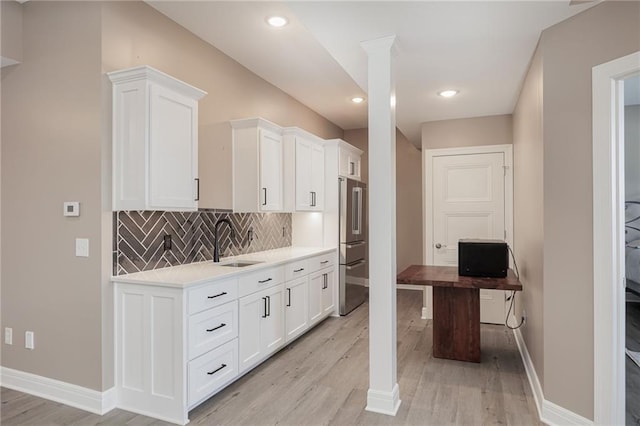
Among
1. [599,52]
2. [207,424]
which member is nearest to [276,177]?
[207,424]

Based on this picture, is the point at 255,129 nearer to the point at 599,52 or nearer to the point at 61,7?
the point at 61,7

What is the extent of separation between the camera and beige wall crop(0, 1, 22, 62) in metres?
2.70

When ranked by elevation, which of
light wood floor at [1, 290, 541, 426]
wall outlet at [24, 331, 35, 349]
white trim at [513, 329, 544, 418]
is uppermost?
wall outlet at [24, 331, 35, 349]

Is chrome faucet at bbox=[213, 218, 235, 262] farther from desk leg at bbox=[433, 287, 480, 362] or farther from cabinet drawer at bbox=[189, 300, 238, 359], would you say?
desk leg at bbox=[433, 287, 480, 362]

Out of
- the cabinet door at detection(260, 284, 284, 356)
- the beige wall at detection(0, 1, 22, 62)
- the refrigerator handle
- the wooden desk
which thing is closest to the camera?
the beige wall at detection(0, 1, 22, 62)

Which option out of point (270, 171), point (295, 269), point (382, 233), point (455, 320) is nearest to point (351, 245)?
point (295, 269)

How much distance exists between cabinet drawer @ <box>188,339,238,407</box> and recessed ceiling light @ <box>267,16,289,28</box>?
2.42 metres

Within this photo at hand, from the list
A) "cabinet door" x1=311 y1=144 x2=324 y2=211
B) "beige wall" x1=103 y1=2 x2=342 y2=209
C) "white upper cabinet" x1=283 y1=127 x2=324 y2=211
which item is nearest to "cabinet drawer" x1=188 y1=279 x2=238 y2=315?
"beige wall" x1=103 y1=2 x2=342 y2=209

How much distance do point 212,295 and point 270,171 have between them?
1.62 meters

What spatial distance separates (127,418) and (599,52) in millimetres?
3503

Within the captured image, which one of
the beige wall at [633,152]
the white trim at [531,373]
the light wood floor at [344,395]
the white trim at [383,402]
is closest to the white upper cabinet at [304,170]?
the light wood floor at [344,395]

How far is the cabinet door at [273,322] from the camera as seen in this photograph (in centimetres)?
317

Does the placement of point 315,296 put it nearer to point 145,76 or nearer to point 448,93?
point 448,93

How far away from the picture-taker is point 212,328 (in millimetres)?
2543
